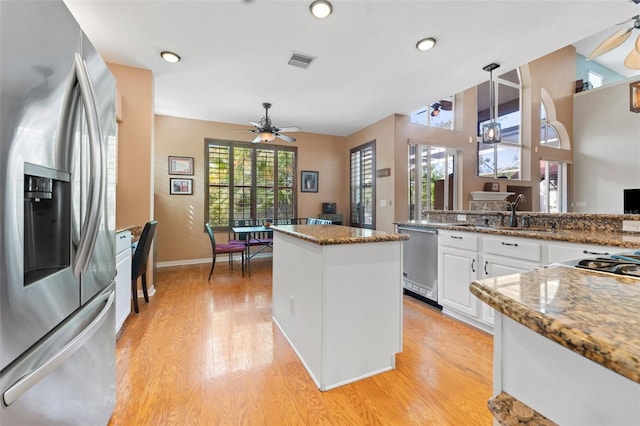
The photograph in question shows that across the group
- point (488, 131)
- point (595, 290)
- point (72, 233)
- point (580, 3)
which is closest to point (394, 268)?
point (595, 290)

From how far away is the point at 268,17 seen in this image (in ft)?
7.54

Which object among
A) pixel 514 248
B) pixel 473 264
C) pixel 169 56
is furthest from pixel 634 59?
pixel 169 56

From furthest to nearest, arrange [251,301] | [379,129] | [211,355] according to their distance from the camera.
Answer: [379,129], [251,301], [211,355]

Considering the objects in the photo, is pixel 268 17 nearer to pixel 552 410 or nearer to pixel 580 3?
pixel 580 3

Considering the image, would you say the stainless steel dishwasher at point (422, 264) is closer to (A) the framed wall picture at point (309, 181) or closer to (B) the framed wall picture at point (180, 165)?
(A) the framed wall picture at point (309, 181)

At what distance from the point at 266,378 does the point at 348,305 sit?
2.43 ft

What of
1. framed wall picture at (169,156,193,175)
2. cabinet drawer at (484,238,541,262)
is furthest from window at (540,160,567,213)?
framed wall picture at (169,156,193,175)

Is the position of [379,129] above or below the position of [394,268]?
above

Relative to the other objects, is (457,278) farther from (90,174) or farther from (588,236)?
(90,174)

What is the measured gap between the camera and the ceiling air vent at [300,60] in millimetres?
2906

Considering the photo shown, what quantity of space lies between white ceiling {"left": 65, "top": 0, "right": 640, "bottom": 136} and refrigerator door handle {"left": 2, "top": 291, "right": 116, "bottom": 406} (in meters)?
2.41

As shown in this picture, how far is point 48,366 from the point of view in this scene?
2.68ft

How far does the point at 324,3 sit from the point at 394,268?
85.0 inches

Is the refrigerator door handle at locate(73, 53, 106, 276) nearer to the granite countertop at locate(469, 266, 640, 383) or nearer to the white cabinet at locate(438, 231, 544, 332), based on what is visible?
the granite countertop at locate(469, 266, 640, 383)
